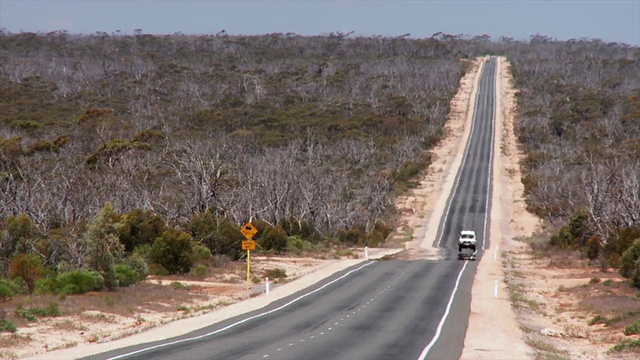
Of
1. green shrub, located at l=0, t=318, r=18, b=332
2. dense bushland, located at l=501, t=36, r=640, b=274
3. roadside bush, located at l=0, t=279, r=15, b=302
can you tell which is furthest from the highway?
dense bushland, located at l=501, t=36, r=640, b=274

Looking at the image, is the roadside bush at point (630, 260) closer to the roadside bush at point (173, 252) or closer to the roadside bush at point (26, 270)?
the roadside bush at point (173, 252)

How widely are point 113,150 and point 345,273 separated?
113ft

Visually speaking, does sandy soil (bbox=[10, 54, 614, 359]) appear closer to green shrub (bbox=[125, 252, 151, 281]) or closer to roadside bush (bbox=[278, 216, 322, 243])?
green shrub (bbox=[125, 252, 151, 281])

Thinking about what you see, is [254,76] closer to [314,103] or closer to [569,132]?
[314,103]

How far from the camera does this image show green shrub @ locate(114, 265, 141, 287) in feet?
96.4

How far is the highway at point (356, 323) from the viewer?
63.7ft

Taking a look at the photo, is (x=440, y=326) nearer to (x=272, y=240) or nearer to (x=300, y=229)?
(x=272, y=240)

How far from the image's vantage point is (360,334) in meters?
22.6

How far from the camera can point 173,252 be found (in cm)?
3531

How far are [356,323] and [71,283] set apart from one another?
10.3 meters

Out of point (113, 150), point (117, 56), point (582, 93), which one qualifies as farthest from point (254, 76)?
point (113, 150)

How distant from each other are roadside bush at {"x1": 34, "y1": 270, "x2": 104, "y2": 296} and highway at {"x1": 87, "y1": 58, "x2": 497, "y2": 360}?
563cm

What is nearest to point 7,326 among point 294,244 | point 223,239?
point 223,239

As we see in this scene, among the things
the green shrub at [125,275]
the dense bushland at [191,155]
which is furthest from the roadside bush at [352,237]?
the green shrub at [125,275]
